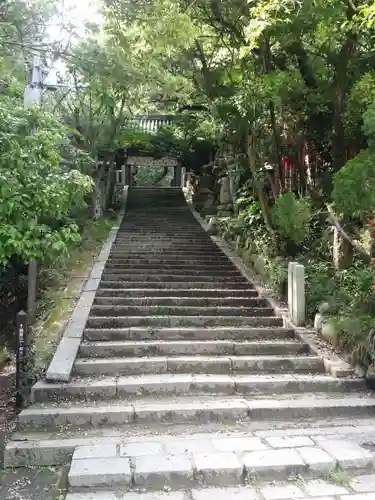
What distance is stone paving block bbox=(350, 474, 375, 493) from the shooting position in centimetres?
439

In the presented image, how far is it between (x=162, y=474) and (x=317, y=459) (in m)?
1.48

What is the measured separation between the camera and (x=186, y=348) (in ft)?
24.3

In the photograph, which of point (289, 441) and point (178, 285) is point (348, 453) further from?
point (178, 285)

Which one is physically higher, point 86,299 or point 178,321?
point 86,299

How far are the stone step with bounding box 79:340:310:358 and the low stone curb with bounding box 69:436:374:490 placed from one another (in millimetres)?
2207

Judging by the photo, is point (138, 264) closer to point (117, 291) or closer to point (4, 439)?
point (117, 291)

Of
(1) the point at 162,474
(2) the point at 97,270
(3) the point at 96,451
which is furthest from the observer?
(2) the point at 97,270

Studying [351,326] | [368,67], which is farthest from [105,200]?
[351,326]

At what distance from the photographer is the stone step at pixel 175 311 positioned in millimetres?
8703

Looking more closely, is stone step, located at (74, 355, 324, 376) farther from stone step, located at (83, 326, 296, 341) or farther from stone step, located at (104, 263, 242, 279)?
stone step, located at (104, 263, 242, 279)

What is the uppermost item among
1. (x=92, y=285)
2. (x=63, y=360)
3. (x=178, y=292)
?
(x=92, y=285)

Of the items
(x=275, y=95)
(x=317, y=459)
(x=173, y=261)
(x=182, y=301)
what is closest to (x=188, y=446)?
(x=317, y=459)

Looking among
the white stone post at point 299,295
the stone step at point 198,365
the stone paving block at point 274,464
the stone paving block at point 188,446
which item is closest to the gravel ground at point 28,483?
the stone paving block at point 188,446

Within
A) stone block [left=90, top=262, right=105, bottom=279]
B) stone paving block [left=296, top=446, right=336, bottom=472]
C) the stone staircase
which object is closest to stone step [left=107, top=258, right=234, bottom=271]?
stone block [left=90, top=262, right=105, bottom=279]
